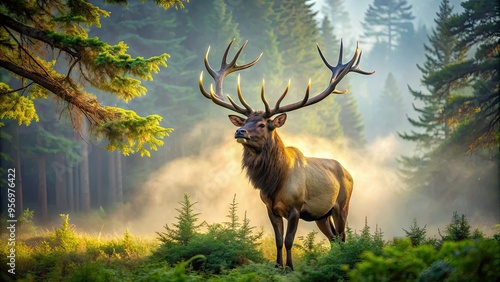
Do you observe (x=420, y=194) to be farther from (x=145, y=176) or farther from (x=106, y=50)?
(x=106, y=50)

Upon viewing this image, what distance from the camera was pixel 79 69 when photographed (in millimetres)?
9344

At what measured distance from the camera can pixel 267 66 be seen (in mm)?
34500

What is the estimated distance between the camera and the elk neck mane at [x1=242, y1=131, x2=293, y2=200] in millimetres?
8852

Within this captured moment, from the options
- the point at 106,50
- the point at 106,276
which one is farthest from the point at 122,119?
the point at 106,276

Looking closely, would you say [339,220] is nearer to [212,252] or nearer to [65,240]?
[212,252]

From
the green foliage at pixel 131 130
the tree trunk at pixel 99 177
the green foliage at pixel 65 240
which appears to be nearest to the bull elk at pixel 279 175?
the green foliage at pixel 131 130

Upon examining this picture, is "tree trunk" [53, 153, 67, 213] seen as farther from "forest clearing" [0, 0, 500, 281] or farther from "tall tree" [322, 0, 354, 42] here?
"tall tree" [322, 0, 354, 42]

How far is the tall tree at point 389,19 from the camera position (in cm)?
8950

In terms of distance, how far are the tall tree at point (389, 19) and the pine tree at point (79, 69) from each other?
82.7 meters

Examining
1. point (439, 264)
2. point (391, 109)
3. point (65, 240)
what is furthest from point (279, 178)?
point (391, 109)

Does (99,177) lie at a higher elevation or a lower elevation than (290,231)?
higher

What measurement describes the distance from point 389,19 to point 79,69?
91617 millimetres

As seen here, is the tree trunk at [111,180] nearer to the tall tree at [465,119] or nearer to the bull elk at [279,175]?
the tall tree at [465,119]

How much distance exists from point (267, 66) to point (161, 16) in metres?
7.26
